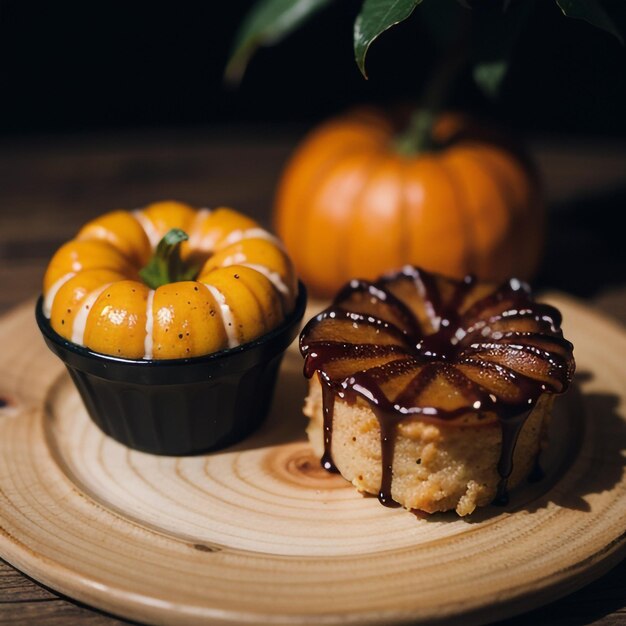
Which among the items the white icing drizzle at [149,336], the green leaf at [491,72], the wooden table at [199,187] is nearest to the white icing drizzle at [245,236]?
the white icing drizzle at [149,336]

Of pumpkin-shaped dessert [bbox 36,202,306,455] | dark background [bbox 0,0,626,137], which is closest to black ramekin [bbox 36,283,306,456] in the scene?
pumpkin-shaped dessert [bbox 36,202,306,455]

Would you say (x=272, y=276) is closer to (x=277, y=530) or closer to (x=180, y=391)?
(x=180, y=391)

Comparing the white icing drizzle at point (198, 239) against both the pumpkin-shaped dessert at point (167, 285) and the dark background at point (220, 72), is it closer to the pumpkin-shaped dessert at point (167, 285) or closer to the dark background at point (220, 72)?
the pumpkin-shaped dessert at point (167, 285)

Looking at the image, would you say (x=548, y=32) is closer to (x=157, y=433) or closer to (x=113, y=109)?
(x=113, y=109)

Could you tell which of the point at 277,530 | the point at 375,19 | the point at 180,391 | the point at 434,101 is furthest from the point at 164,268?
the point at 434,101

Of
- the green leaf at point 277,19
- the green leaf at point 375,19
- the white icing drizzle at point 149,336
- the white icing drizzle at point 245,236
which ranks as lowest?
the white icing drizzle at point 149,336

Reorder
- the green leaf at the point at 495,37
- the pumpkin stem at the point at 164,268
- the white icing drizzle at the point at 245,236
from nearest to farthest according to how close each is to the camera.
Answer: the pumpkin stem at the point at 164,268
the white icing drizzle at the point at 245,236
the green leaf at the point at 495,37
